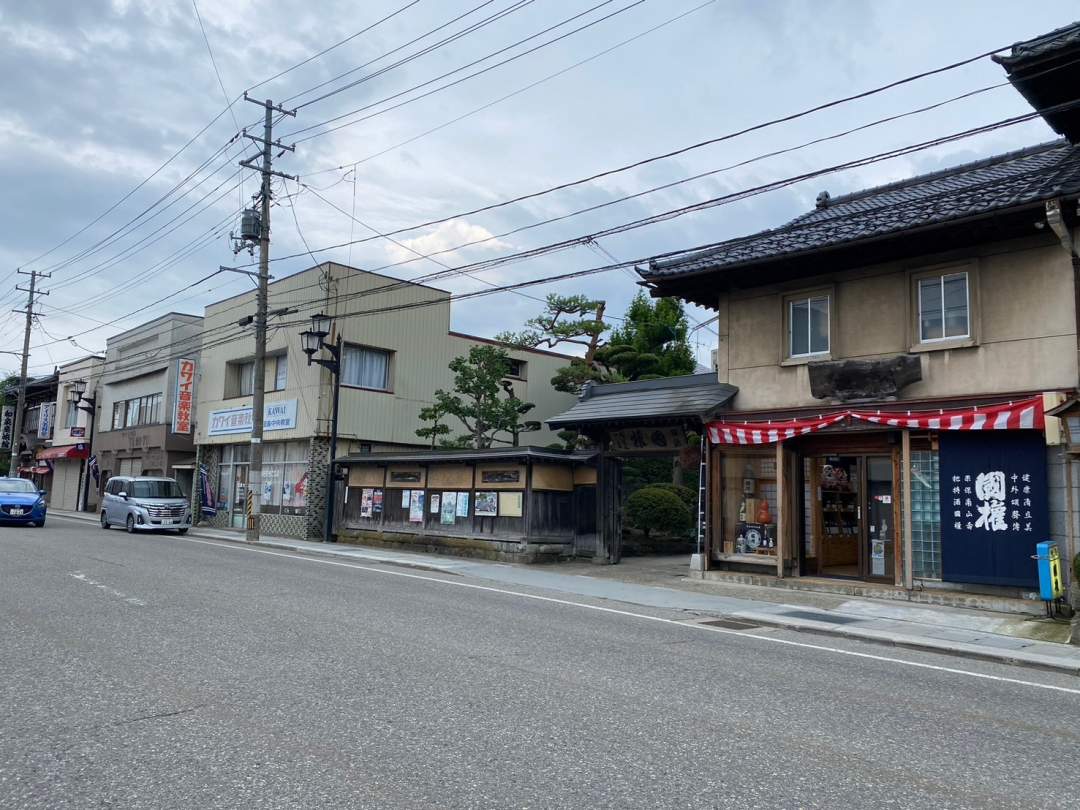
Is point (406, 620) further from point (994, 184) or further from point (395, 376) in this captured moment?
point (395, 376)

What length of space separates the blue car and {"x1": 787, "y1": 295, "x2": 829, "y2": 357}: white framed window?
23232 mm

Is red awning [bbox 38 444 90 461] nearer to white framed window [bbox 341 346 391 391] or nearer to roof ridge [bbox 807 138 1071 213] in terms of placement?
white framed window [bbox 341 346 391 391]

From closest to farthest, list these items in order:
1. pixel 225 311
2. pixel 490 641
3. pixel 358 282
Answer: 1. pixel 490 641
2. pixel 358 282
3. pixel 225 311

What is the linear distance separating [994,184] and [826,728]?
11.1 m

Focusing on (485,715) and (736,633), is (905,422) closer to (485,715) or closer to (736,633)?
(736,633)

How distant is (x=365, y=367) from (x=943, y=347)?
20119mm

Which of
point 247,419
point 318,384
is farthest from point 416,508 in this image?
point 247,419

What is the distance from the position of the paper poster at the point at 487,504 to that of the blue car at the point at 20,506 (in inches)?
589

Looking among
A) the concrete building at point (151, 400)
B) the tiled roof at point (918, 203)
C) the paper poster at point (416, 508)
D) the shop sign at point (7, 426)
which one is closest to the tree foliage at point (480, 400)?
the paper poster at point (416, 508)

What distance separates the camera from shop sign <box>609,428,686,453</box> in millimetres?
17391

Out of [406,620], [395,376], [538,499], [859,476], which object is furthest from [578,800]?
[395,376]

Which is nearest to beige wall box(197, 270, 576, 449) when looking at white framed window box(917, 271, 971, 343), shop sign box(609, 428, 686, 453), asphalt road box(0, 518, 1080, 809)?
shop sign box(609, 428, 686, 453)

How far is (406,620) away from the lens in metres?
9.62

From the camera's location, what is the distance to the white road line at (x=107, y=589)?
1020 centimetres
